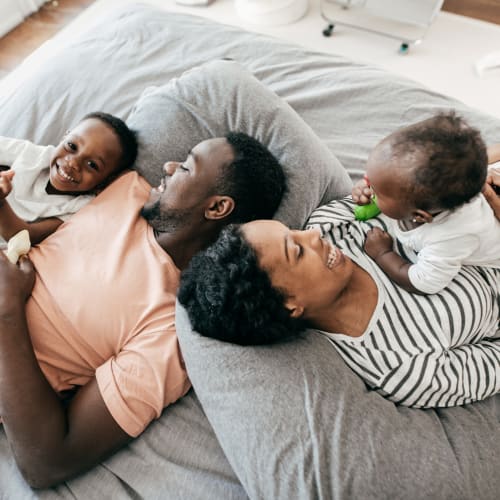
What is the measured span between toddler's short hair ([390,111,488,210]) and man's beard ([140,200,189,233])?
599 millimetres

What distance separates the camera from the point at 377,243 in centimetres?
113

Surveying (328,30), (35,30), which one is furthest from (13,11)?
(328,30)

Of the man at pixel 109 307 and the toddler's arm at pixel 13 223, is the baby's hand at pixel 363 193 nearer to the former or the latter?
the man at pixel 109 307

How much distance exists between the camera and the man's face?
1156 mm

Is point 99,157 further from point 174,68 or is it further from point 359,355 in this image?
point 359,355

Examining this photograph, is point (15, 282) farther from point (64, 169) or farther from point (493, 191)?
point (493, 191)

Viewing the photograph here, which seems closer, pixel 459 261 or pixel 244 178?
pixel 459 261

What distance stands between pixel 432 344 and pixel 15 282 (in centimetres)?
105

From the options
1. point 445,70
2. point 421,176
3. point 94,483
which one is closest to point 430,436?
point 421,176

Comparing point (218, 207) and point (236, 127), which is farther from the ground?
point (236, 127)

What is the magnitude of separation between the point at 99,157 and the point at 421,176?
37.5 inches

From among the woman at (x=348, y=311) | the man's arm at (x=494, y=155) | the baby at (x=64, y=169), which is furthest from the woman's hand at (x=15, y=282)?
the man's arm at (x=494, y=155)

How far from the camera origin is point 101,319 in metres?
1.05

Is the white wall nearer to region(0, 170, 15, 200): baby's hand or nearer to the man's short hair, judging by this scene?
region(0, 170, 15, 200): baby's hand
